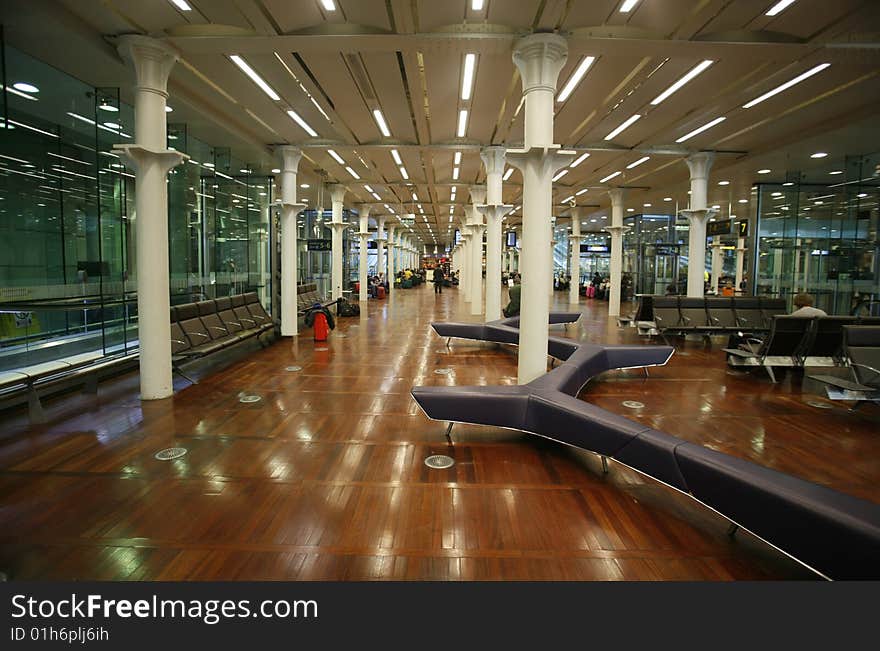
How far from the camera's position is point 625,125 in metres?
10.9

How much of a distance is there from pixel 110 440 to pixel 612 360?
6.86 metres

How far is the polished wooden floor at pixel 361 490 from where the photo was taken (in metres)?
2.99

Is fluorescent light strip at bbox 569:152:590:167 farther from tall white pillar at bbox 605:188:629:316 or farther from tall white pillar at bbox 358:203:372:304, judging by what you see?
tall white pillar at bbox 358:203:372:304

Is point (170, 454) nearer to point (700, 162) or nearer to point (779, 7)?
point (779, 7)

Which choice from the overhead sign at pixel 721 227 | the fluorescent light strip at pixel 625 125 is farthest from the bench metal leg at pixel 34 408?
the overhead sign at pixel 721 227

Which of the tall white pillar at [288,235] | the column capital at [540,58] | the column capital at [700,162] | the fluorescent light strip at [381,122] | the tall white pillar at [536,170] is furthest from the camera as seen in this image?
the column capital at [700,162]

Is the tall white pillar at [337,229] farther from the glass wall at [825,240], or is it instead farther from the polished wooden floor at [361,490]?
the glass wall at [825,240]

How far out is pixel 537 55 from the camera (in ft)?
21.6

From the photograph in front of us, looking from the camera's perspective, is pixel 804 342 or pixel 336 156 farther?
pixel 336 156

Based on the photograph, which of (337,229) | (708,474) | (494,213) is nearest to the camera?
(708,474)

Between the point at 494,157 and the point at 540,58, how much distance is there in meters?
6.45

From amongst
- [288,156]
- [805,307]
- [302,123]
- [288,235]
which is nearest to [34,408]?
[302,123]

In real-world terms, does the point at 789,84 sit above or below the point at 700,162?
above

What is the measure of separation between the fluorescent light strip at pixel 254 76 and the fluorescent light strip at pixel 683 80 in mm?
6822
